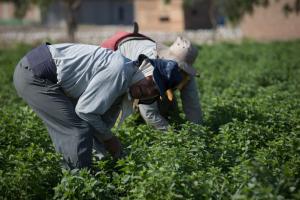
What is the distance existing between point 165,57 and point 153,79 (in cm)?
125

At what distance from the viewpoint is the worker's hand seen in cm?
560

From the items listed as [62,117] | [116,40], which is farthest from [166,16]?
[62,117]

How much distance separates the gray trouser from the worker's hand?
204mm

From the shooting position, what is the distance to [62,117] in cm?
545

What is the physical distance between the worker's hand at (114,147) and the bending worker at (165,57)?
797mm

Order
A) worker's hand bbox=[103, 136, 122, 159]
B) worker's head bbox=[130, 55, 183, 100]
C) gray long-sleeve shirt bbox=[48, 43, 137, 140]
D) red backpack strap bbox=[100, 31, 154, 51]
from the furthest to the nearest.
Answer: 1. red backpack strap bbox=[100, 31, 154, 51]
2. worker's hand bbox=[103, 136, 122, 159]
3. worker's head bbox=[130, 55, 183, 100]
4. gray long-sleeve shirt bbox=[48, 43, 137, 140]

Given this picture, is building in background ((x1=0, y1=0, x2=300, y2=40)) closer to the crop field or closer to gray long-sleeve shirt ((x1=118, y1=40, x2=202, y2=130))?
the crop field

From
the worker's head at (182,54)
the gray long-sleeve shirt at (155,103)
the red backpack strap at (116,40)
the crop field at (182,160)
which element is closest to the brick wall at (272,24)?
the crop field at (182,160)

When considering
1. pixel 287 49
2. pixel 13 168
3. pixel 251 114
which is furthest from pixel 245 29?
pixel 13 168

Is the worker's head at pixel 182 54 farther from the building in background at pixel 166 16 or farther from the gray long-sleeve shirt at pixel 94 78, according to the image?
the building in background at pixel 166 16

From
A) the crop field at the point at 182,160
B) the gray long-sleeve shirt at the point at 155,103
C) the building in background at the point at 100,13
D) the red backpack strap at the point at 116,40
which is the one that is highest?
the red backpack strap at the point at 116,40

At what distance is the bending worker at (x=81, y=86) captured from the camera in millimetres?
5203

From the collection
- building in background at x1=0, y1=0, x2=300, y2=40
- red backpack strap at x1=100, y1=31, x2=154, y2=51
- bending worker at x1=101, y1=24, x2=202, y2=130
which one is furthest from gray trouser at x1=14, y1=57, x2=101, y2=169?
building in background at x1=0, y1=0, x2=300, y2=40

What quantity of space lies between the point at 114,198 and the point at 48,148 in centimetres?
143
